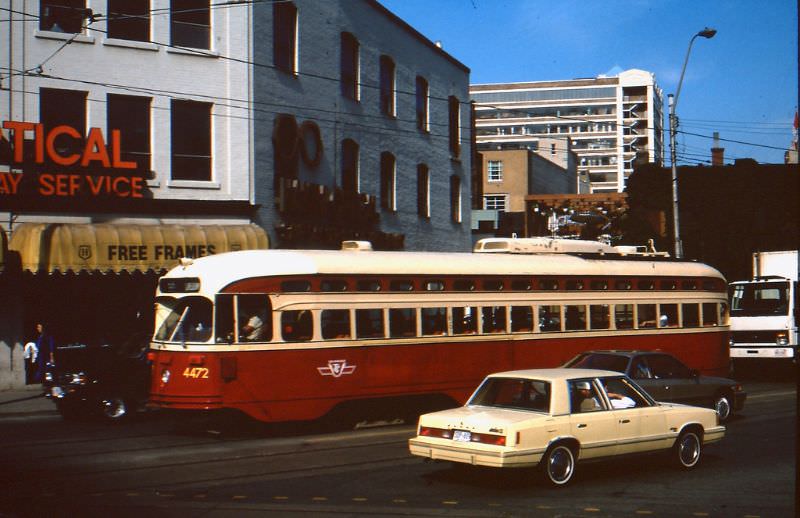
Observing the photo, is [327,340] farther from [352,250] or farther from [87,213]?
[87,213]

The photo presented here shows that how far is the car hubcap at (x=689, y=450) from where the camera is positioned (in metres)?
12.9

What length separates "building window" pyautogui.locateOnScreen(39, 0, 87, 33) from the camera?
25438mm

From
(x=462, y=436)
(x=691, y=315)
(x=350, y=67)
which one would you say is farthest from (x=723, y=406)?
(x=350, y=67)

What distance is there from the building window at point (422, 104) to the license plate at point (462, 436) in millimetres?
27616

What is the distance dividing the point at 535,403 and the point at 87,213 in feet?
55.4

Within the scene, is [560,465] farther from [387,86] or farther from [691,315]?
[387,86]

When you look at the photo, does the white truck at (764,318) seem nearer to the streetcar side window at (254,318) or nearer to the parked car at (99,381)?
the streetcar side window at (254,318)

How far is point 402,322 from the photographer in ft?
59.4

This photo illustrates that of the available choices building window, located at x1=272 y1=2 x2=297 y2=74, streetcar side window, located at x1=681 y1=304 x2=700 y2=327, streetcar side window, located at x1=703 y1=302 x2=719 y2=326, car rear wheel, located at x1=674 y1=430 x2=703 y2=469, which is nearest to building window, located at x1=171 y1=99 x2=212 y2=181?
building window, located at x1=272 y1=2 x2=297 y2=74

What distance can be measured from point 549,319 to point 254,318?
6.78 meters

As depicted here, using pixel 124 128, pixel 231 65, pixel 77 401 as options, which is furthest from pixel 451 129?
pixel 77 401

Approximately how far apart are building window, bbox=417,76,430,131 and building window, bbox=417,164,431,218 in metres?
1.57

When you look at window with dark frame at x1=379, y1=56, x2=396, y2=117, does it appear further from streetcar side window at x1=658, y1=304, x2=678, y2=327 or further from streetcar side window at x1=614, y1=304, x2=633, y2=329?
streetcar side window at x1=614, y1=304, x2=633, y2=329

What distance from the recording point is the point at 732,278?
166ft
